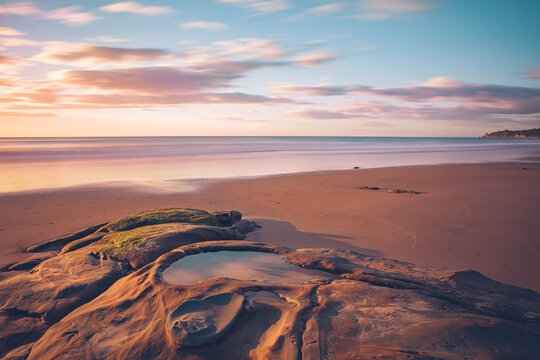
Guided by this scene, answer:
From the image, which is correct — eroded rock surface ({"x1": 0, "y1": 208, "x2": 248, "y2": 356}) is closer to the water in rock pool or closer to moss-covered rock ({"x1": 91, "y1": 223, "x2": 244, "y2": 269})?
moss-covered rock ({"x1": 91, "y1": 223, "x2": 244, "y2": 269})

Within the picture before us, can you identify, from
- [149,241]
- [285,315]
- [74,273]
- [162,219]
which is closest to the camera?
[285,315]

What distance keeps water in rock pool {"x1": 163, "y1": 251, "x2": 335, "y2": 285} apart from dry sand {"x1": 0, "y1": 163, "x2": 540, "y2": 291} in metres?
2.35

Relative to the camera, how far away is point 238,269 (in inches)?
122

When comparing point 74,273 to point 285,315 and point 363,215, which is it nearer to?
point 285,315

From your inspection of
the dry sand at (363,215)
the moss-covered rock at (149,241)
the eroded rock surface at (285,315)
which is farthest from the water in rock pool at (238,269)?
the dry sand at (363,215)

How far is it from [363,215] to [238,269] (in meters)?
5.16

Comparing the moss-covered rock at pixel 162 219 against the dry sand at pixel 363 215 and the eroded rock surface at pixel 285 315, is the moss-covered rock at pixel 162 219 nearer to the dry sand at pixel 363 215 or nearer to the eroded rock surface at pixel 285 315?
the dry sand at pixel 363 215

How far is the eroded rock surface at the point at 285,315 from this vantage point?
191 cm

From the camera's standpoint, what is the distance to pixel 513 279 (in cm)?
427

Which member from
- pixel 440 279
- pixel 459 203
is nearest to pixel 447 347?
pixel 440 279

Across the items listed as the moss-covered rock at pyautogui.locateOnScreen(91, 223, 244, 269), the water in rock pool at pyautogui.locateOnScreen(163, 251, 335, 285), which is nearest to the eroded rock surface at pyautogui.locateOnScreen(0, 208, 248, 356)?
the moss-covered rock at pyautogui.locateOnScreen(91, 223, 244, 269)

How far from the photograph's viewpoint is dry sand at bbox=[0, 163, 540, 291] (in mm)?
5222

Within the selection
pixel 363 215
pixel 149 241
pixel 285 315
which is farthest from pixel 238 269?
pixel 363 215

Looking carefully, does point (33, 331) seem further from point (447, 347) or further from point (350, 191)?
point (350, 191)
